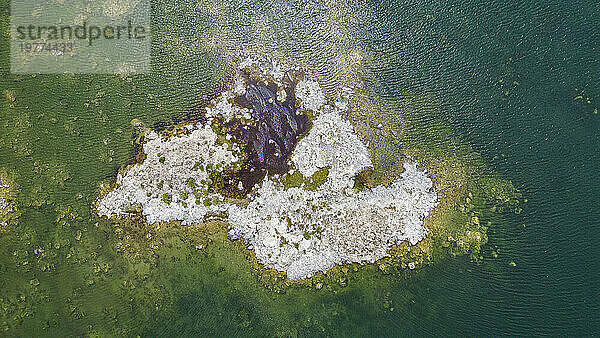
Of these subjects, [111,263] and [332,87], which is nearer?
[111,263]

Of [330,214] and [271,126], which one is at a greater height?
[271,126]

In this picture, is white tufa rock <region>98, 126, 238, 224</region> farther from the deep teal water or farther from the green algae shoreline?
the deep teal water

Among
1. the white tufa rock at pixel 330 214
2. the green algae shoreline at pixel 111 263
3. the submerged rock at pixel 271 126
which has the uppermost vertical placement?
the submerged rock at pixel 271 126

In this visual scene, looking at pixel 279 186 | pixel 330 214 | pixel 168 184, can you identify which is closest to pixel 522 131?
pixel 330 214

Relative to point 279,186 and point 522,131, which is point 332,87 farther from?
point 522,131

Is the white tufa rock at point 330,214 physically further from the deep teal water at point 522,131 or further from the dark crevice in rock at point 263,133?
the deep teal water at point 522,131

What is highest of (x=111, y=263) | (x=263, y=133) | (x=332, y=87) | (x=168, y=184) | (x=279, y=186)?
(x=332, y=87)

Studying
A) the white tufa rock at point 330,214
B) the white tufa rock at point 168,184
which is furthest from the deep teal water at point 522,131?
the white tufa rock at point 168,184

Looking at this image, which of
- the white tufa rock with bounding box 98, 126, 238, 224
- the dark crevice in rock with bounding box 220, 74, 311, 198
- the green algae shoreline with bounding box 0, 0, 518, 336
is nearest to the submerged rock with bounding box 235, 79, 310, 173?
the dark crevice in rock with bounding box 220, 74, 311, 198

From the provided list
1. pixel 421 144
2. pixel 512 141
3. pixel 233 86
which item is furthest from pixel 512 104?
pixel 233 86
